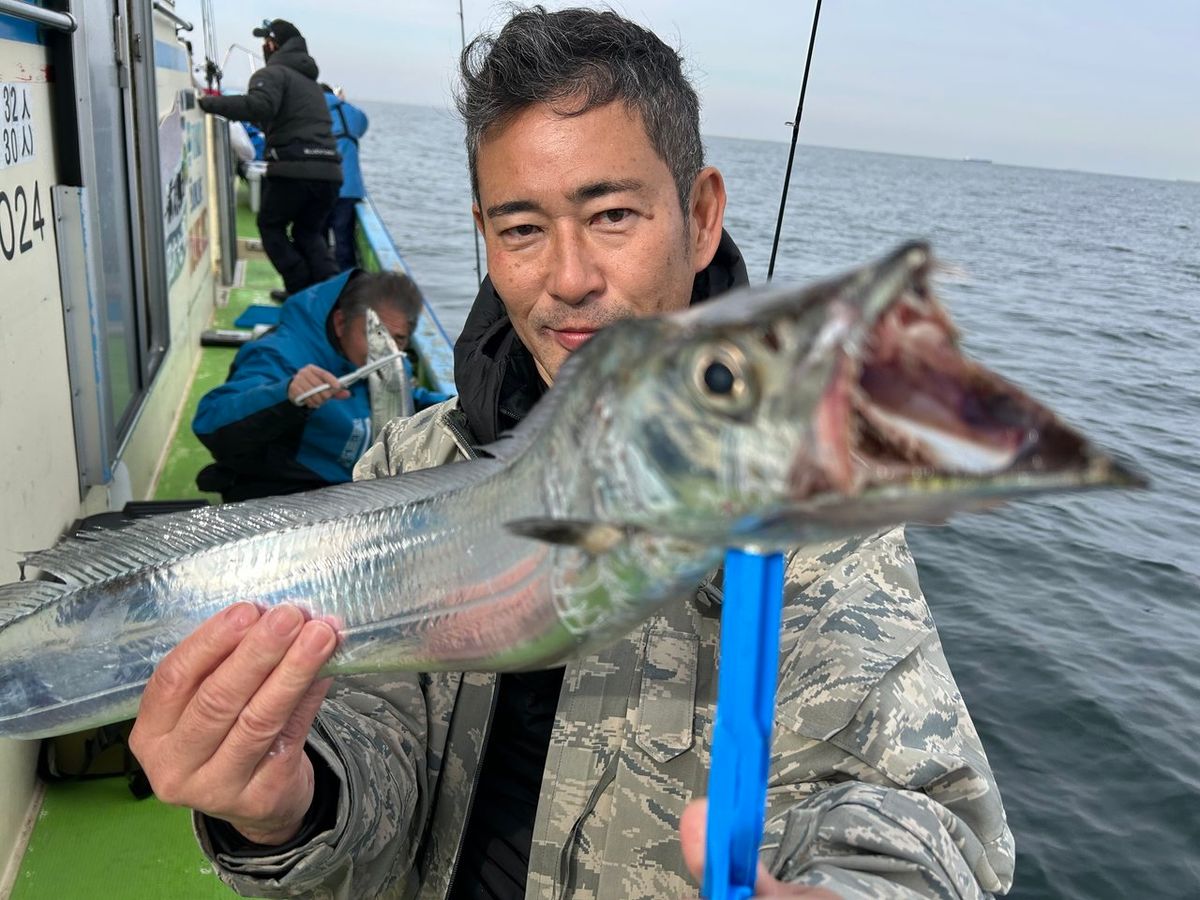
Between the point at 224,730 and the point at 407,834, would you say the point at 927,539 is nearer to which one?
the point at 407,834

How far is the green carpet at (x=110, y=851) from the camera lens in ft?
10.6

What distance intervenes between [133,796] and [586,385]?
11.1 feet

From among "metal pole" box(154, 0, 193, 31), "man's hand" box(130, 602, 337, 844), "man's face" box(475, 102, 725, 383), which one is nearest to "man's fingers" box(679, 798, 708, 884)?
"man's hand" box(130, 602, 337, 844)

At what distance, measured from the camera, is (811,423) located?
93 centimetres

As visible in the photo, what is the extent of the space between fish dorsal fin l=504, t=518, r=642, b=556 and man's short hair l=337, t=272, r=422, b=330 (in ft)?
16.3

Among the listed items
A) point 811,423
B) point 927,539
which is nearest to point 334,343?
point 811,423

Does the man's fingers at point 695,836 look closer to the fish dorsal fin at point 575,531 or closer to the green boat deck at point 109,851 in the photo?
the fish dorsal fin at point 575,531

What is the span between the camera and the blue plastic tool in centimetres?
115

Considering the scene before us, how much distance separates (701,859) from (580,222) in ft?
5.16

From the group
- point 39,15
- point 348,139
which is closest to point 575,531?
point 39,15

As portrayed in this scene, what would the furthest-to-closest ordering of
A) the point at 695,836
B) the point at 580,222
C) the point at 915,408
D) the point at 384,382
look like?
1. the point at 384,382
2. the point at 580,222
3. the point at 695,836
4. the point at 915,408

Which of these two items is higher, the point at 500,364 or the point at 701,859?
the point at 500,364

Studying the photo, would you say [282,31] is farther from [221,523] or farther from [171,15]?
[221,523]

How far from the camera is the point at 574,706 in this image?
219 centimetres
